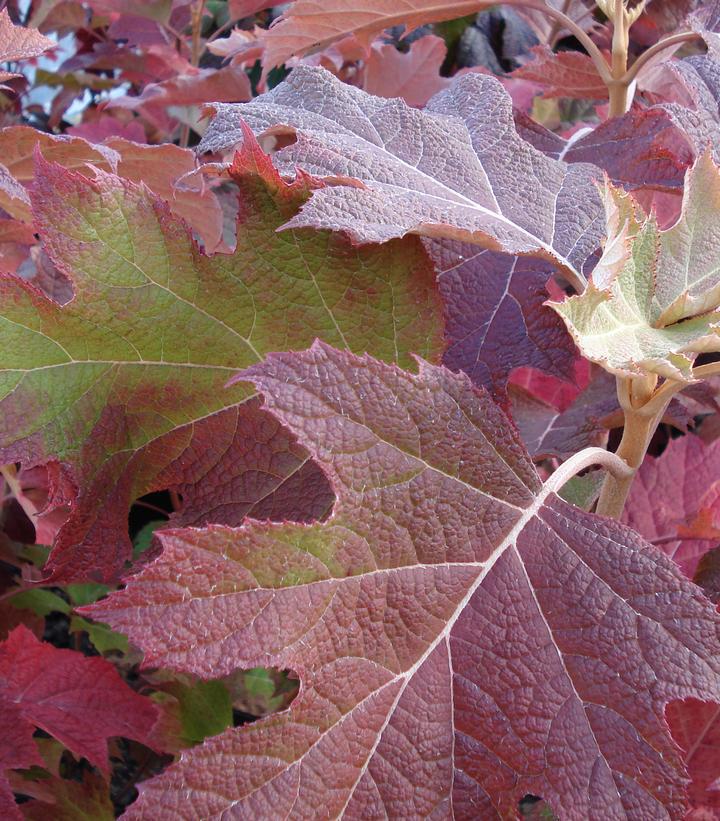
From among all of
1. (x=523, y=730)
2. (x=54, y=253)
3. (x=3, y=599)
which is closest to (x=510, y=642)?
(x=523, y=730)

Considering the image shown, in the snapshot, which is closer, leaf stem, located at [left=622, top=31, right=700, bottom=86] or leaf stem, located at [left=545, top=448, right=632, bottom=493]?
leaf stem, located at [left=545, top=448, right=632, bottom=493]

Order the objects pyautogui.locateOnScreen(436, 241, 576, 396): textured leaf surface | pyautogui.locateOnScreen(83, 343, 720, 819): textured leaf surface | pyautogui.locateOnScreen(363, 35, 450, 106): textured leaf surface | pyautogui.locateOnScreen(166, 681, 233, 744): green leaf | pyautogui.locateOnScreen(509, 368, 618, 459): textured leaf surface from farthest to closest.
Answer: pyautogui.locateOnScreen(363, 35, 450, 106): textured leaf surface < pyautogui.locateOnScreen(166, 681, 233, 744): green leaf < pyautogui.locateOnScreen(509, 368, 618, 459): textured leaf surface < pyautogui.locateOnScreen(436, 241, 576, 396): textured leaf surface < pyautogui.locateOnScreen(83, 343, 720, 819): textured leaf surface

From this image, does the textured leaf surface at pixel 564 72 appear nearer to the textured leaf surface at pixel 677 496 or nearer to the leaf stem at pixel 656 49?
the leaf stem at pixel 656 49

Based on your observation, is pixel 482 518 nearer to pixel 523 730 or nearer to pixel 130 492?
pixel 523 730

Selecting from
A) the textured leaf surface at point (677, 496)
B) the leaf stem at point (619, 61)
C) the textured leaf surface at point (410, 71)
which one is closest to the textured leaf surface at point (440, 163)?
the leaf stem at point (619, 61)

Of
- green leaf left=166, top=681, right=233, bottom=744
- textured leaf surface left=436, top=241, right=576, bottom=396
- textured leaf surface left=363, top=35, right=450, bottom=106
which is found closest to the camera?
textured leaf surface left=436, top=241, right=576, bottom=396

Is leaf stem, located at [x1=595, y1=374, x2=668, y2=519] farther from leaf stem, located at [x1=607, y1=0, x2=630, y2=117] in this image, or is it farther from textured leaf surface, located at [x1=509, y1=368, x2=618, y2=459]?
leaf stem, located at [x1=607, y1=0, x2=630, y2=117]

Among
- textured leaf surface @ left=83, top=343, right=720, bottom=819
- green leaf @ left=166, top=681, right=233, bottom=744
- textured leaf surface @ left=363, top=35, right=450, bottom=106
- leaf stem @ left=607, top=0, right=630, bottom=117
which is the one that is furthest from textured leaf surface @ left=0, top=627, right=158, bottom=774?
textured leaf surface @ left=363, top=35, right=450, bottom=106
